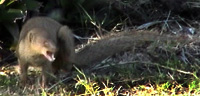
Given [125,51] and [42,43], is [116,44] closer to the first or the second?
[125,51]

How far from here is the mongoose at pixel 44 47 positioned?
4207mm

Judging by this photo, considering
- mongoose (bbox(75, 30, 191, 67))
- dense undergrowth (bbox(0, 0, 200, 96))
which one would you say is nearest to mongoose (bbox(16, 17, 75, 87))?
dense undergrowth (bbox(0, 0, 200, 96))

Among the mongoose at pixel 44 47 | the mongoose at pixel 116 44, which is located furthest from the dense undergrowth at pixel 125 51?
the mongoose at pixel 44 47

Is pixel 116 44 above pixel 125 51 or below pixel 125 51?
above

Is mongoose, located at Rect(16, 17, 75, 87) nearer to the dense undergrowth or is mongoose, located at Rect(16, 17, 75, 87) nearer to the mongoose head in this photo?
the mongoose head

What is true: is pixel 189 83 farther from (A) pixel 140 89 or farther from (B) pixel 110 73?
(B) pixel 110 73

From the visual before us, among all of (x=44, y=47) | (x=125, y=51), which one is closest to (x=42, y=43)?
(x=44, y=47)

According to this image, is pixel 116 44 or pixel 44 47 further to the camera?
pixel 116 44

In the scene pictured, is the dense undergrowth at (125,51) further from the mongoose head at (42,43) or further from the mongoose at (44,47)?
the mongoose head at (42,43)

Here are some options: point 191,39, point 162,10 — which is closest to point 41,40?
point 191,39

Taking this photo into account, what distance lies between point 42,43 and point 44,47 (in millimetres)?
53

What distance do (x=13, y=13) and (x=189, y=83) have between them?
83.0 inches

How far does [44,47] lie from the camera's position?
415 centimetres

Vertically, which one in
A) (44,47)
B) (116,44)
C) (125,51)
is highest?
(44,47)
